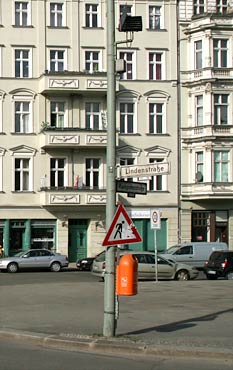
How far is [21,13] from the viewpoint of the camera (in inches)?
1736

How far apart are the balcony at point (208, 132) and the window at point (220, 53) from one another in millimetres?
4305

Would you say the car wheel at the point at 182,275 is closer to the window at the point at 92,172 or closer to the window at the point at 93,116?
the window at the point at 92,172

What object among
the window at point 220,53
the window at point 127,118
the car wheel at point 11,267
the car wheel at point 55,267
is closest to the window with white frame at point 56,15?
the window at point 127,118

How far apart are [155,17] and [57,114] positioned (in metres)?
9.82

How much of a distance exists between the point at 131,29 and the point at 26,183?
32866 mm

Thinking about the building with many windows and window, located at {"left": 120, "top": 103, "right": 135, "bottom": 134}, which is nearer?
the building with many windows

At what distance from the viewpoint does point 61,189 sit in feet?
140

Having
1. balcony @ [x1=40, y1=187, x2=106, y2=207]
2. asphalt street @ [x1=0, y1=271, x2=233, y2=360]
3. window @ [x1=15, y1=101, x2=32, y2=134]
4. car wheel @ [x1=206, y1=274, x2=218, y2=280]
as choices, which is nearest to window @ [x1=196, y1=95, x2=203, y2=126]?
balcony @ [x1=40, y1=187, x2=106, y2=207]

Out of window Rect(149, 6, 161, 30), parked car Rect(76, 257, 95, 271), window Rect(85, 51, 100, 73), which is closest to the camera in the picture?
parked car Rect(76, 257, 95, 271)

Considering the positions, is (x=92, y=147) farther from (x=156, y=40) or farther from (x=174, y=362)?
(x=174, y=362)

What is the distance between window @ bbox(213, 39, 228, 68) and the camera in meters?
44.6

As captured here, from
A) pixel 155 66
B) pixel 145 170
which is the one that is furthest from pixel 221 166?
pixel 145 170

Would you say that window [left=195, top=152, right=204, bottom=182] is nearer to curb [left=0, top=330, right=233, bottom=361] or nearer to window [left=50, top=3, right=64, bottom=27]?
window [left=50, top=3, right=64, bottom=27]

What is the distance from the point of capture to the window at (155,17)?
150 feet
